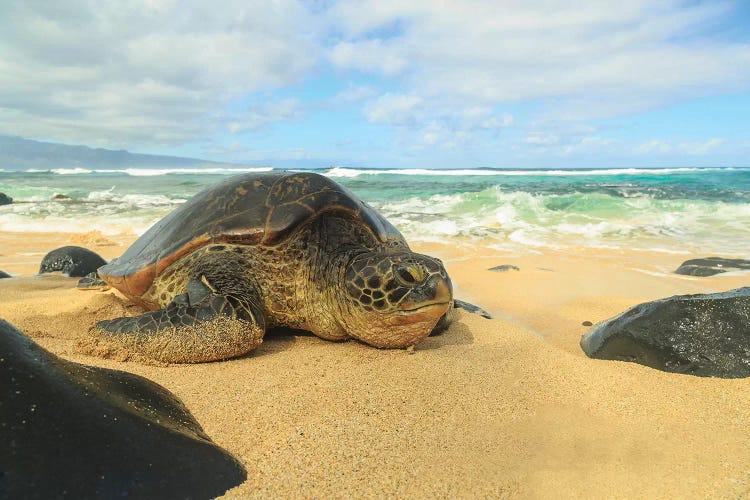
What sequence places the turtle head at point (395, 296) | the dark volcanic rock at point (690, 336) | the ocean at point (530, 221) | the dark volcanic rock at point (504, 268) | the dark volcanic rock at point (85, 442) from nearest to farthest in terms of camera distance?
1. the dark volcanic rock at point (85, 442)
2. the dark volcanic rock at point (690, 336)
3. the turtle head at point (395, 296)
4. the dark volcanic rock at point (504, 268)
5. the ocean at point (530, 221)

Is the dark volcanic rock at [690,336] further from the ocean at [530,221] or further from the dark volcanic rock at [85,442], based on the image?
the ocean at [530,221]

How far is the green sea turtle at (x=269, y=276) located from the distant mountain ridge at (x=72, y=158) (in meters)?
133

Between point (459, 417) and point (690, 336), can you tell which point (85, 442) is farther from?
point (690, 336)

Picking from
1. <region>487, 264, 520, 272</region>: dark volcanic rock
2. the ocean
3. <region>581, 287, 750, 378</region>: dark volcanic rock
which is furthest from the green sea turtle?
the ocean

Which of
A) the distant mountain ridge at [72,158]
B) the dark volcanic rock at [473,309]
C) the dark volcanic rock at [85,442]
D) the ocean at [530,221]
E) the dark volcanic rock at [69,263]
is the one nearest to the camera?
the dark volcanic rock at [85,442]

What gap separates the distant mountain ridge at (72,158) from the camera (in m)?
136

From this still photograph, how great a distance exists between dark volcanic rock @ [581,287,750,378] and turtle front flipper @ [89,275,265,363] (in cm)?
214

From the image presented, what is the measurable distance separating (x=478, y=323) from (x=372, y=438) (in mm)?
2094

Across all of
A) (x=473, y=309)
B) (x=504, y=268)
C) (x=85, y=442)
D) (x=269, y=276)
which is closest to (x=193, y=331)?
(x=269, y=276)

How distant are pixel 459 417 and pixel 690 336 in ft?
5.00

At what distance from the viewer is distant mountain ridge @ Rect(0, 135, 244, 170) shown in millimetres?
Answer: 136125

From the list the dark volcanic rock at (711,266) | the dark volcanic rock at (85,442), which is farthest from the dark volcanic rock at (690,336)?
the dark volcanic rock at (711,266)

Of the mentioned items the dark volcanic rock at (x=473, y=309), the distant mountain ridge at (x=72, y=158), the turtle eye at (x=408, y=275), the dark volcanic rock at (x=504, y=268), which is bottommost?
the dark volcanic rock at (x=504, y=268)

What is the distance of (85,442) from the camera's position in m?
1.18
